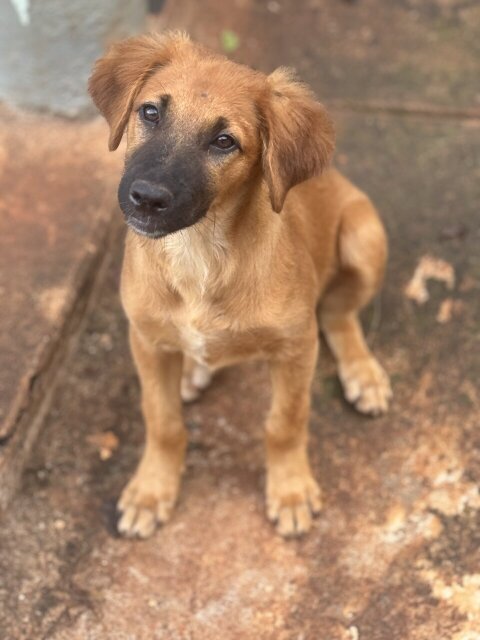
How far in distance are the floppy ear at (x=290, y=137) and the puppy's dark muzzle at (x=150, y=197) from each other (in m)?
0.44

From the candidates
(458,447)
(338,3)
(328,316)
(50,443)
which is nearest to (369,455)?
(458,447)

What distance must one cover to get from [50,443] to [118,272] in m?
1.19

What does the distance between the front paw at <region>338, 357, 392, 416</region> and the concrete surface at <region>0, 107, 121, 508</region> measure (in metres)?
1.56

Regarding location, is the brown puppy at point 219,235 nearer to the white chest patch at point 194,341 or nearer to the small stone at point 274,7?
the white chest patch at point 194,341

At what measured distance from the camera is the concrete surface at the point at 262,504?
12.4 ft

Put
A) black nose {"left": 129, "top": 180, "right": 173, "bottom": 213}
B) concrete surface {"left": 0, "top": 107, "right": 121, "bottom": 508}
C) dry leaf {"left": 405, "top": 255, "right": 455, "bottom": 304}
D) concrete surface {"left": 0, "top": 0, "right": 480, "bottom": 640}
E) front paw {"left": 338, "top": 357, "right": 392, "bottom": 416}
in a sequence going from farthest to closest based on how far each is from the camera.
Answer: dry leaf {"left": 405, "top": 255, "right": 455, "bottom": 304}, front paw {"left": 338, "top": 357, "right": 392, "bottom": 416}, concrete surface {"left": 0, "top": 107, "right": 121, "bottom": 508}, concrete surface {"left": 0, "top": 0, "right": 480, "bottom": 640}, black nose {"left": 129, "top": 180, "right": 173, "bottom": 213}

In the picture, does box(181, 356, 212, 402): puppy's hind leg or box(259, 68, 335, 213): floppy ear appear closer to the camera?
box(259, 68, 335, 213): floppy ear

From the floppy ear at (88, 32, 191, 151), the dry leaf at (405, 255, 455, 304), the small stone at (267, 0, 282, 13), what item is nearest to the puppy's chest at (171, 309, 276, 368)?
the floppy ear at (88, 32, 191, 151)

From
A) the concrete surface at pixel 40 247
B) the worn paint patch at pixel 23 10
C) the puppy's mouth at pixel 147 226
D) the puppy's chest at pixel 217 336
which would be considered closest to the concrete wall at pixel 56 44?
the worn paint patch at pixel 23 10

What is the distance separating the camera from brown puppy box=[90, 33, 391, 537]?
304 centimetres

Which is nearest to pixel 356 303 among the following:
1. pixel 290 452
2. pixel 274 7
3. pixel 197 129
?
pixel 290 452

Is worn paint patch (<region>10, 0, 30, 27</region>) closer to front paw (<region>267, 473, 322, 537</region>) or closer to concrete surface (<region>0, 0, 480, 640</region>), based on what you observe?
concrete surface (<region>0, 0, 480, 640</region>)

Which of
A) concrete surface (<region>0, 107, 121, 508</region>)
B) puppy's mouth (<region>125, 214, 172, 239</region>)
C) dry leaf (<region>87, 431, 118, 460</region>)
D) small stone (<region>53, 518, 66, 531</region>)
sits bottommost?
small stone (<region>53, 518, 66, 531</region>)

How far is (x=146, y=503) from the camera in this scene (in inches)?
161
